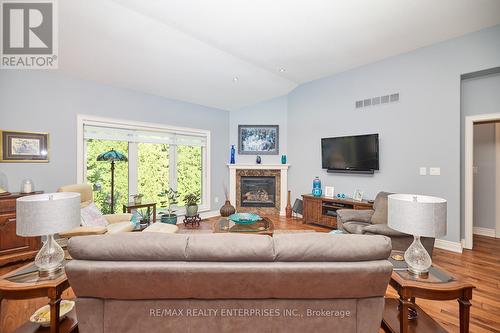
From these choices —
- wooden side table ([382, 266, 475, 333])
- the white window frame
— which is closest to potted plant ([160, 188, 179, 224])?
the white window frame

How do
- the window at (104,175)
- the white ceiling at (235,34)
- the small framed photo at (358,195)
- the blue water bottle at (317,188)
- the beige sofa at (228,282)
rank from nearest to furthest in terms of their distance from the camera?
1. the beige sofa at (228,282)
2. the white ceiling at (235,34)
3. the window at (104,175)
4. the small framed photo at (358,195)
5. the blue water bottle at (317,188)

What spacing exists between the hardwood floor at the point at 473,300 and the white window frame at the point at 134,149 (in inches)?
70.6

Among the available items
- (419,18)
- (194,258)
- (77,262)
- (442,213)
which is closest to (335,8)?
(419,18)

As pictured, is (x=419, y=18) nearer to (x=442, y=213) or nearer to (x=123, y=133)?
(x=442, y=213)

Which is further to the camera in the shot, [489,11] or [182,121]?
[182,121]

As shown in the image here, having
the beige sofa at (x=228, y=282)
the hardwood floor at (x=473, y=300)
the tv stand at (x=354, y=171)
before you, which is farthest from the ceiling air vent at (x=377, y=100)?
the beige sofa at (x=228, y=282)

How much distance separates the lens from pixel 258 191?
639cm

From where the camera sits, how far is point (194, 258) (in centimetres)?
141

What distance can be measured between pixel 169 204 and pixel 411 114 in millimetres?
5129

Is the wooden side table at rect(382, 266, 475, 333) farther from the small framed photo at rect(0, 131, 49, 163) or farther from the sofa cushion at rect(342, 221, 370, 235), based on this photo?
the small framed photo at rect(0, 131, 49, 163)

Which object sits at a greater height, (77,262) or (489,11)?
(489,11)

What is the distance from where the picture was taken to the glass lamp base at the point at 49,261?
165 centimetres

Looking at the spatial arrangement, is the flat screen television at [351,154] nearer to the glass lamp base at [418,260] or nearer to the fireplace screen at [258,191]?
the fireplace screen at [258,191]

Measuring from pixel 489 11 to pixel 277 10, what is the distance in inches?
110
